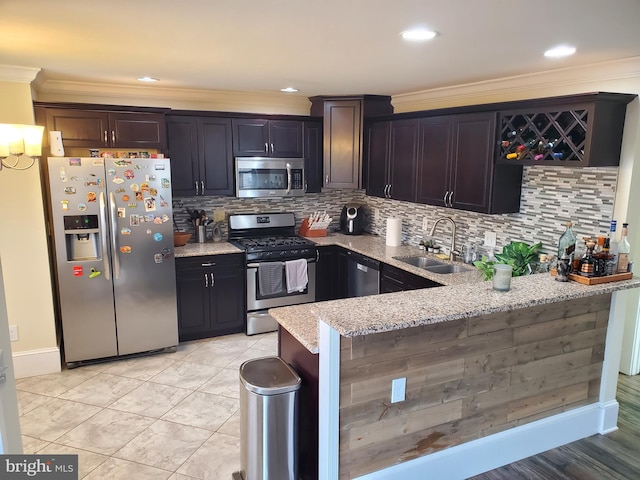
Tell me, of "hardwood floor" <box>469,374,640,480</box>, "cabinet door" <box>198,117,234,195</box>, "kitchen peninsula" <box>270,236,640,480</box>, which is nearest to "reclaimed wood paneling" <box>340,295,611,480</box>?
"kitchen peninsula" <box>270,236,640,480</box>

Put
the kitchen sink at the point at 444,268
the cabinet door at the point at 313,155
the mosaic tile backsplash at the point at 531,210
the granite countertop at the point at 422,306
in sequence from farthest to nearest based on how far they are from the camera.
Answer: the cabinet door at the point at 313,155, the kitchen sink at the point at 444,268, the mosaic tile backsplash at the point at 531,210, the granite countertop at the point at 422,306

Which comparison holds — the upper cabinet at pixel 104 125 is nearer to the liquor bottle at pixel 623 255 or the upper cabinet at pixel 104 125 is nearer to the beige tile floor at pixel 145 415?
the beige tile floor at pixel 145 415

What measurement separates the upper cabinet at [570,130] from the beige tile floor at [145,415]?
2802 millimetres

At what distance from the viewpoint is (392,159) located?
460 centimetres

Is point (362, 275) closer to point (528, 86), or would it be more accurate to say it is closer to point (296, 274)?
point (296, 274)

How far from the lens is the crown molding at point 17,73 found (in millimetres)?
3414

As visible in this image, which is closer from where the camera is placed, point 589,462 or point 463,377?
point 463,377

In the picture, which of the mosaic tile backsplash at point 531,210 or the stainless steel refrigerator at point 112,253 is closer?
the mosaic tile backsplash at point 531,210

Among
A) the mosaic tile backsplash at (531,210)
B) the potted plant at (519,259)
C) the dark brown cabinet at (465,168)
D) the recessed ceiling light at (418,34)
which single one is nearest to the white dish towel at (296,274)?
the mosaic tile backsplash at (531,210)

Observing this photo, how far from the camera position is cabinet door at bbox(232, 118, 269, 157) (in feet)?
15.6

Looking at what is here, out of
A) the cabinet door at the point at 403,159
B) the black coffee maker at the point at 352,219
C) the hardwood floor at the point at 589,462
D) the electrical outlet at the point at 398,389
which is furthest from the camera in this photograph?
the black coffee maker at the point at 352,219

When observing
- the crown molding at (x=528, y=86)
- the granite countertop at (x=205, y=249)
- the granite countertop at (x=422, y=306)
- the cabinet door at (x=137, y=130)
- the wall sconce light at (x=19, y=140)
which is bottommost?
the granite countertop at (x=205, y=249)

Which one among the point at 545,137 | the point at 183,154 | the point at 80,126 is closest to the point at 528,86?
the point at 545,137

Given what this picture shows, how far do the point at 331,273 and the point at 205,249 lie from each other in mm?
1357
